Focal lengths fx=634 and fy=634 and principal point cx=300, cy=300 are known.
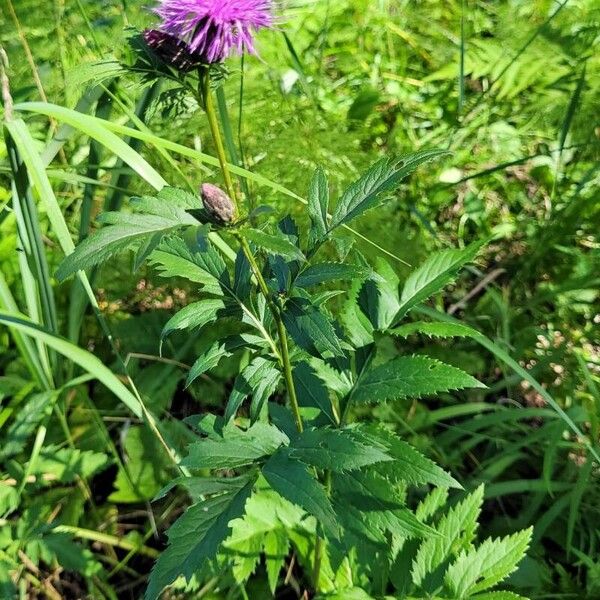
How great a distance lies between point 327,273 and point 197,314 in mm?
174

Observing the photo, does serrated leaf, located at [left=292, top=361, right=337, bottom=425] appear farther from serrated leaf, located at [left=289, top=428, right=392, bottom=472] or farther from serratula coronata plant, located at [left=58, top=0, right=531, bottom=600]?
serrated leaf, located at [left=289, top=428, right=392, bottom=472]

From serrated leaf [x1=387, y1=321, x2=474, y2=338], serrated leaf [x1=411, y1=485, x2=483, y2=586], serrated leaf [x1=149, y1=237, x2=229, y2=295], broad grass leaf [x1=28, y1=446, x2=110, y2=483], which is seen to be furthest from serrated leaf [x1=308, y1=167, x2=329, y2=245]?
broad grass leaf [x1=28, y1=446, x2=110, y2=483]

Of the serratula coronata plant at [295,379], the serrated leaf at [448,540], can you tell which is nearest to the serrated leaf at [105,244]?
the serratula coronata plant at [295,379]

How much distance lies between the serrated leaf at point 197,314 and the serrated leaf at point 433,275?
0.32 metres

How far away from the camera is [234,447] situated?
88cm

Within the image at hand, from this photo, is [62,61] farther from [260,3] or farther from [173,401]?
[260,3]

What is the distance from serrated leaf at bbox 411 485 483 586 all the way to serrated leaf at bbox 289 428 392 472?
1.00 feet

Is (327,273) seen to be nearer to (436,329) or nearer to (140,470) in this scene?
(436,329)

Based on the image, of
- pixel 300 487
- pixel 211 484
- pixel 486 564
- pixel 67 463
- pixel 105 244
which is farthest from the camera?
pixel 67 463

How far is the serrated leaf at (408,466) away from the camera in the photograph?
2.87 feet

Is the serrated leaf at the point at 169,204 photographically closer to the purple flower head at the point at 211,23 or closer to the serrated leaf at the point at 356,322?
the purple flower head at the point at 211,23

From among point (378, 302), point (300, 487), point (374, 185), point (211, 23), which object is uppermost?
point (211, 23)

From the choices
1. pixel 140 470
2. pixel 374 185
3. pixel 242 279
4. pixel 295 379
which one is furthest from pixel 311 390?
pixel 140 470

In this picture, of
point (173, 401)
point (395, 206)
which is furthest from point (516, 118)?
point (173, 401)
